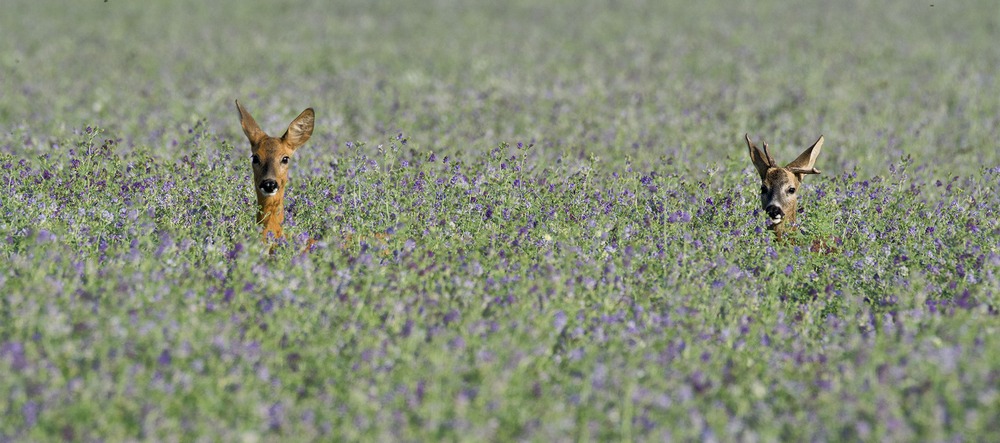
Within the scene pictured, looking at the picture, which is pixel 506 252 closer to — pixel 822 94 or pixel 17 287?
pixel 17 287

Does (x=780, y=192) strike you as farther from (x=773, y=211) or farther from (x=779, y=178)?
(x=773, y=211)

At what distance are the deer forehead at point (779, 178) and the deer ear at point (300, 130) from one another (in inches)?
140

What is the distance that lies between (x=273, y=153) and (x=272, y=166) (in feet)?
0.49

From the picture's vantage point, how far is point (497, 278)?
6363 millimetres

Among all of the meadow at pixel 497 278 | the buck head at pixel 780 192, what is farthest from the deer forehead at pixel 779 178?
the meadow at pixel 497 278

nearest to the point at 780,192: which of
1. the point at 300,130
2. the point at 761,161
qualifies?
the point at 761,161

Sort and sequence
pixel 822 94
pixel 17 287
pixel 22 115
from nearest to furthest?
pixel 17 287 < pixel 22 115 < pixel 822 94

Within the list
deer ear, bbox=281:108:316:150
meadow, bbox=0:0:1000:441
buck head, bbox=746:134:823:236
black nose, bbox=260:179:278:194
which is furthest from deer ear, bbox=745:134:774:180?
black nose, bbox=260:179:278:194

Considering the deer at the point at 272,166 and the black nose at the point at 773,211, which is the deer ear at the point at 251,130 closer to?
the deer at the point at 272,166

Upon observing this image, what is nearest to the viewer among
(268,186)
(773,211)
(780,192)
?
(268,186)

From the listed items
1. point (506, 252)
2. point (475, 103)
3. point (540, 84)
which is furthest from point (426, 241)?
point (540, 84)

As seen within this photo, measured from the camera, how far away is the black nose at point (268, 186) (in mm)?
8266

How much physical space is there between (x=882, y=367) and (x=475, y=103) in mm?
10210

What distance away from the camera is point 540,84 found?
58.4ft
